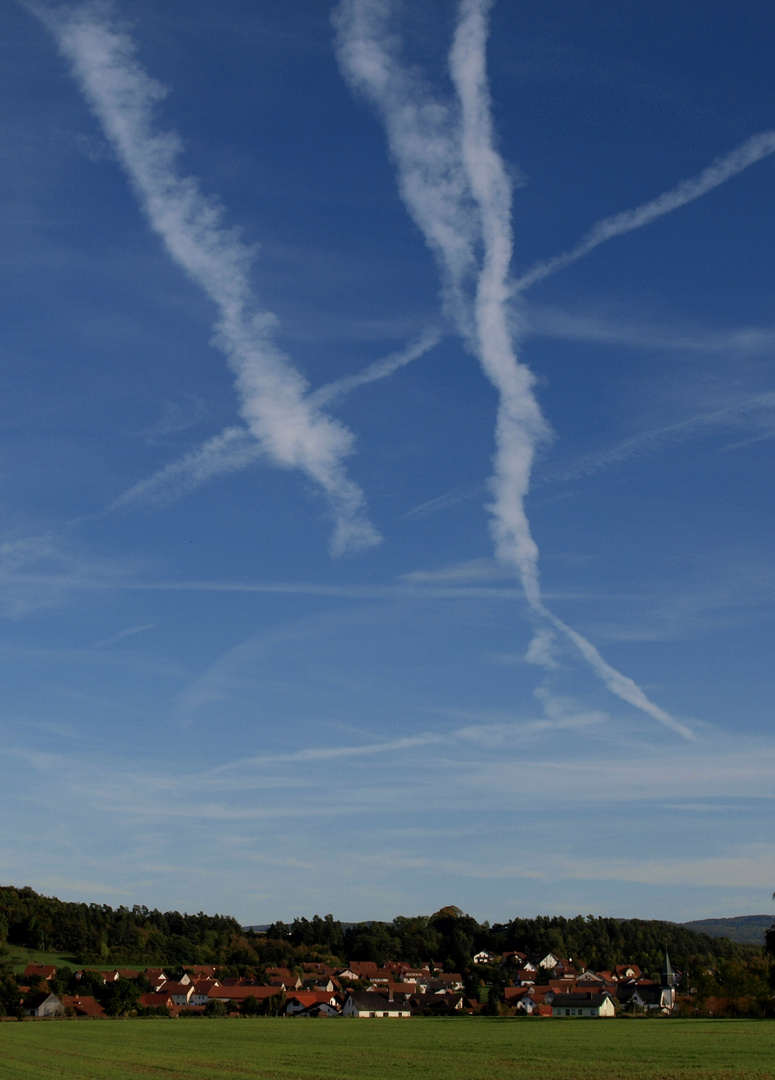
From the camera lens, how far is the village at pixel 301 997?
115 metres

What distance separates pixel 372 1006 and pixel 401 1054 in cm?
9510

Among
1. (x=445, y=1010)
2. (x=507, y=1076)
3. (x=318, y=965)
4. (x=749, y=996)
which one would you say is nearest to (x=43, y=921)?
(x=318, y=965)

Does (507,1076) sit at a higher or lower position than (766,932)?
lower

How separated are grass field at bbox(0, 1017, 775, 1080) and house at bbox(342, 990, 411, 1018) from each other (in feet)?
210

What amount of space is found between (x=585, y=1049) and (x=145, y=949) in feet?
560

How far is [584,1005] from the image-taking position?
12988cm

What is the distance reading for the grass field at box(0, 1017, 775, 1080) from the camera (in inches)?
1467

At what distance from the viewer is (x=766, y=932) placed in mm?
92938

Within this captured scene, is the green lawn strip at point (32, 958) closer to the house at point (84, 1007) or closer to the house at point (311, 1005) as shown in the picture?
the house at point (311, 1005)

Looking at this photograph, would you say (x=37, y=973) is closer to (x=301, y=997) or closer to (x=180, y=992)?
(x=180, y=992)

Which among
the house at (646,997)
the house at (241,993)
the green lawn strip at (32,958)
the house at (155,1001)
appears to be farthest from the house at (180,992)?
the house at (646,997)

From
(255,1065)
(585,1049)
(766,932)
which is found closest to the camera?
(255,1065)

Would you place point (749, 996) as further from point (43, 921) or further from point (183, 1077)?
point (43, 921)

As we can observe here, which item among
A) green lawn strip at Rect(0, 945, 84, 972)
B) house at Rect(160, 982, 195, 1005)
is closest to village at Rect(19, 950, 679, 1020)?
house at Rect(160, 982, 195, 1005)
